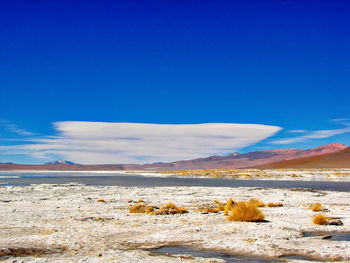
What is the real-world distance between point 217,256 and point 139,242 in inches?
110

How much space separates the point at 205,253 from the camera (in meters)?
9.88

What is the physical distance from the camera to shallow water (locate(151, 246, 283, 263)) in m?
9.10

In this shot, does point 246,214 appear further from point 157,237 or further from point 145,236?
point 145,236

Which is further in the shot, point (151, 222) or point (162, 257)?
point (151, 222)

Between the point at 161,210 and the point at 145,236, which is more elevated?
the point at 161,210

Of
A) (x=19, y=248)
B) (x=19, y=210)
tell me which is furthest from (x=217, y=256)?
(x=19, y=210)

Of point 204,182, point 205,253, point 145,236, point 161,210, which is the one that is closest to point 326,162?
point 204,182

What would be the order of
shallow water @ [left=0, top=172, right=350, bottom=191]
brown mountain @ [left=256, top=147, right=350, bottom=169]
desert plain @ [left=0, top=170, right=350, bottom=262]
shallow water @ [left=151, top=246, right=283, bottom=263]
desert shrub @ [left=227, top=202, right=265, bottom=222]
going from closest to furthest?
shallow water @ [left=151, top=246, right=283, bottom=263] → desert plain @ [left=0, top=170, right=350, bottom=262] → desert shrub @ [left=227, top=202, right=265, bottom=222] → shallow water @ [left=0, top=172, right=350, bottom=191] → brown mountain @ [left=256, top=147, right=350, bottom=169]

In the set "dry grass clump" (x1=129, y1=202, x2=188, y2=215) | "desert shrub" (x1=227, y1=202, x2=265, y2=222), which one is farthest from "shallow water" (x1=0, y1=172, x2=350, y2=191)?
"desert shrub" (x1=227, y1=202, x2=265, y2=222)

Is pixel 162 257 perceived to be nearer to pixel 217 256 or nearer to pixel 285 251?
pixel 217 256

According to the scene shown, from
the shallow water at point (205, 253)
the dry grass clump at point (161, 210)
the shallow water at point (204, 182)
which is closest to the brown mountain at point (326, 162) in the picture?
the shallow water at point (204, 182)

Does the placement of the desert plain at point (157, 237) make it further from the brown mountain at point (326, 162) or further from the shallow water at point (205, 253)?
the brown mountain at point (326, 162)

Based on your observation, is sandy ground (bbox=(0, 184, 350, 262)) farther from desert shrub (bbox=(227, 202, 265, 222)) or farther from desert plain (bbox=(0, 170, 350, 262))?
desert shrub (bbox=(227, 202, 265, 222))

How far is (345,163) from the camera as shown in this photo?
170 metres
